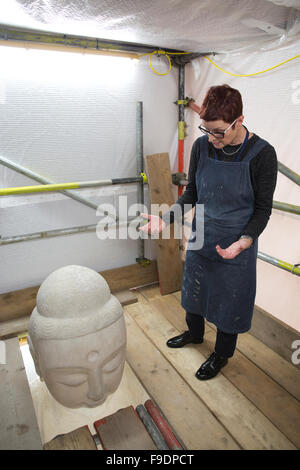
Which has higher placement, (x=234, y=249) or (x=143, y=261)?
(x=234, y=249)

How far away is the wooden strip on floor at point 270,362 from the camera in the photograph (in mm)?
2314

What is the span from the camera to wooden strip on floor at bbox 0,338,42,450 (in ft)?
6.16

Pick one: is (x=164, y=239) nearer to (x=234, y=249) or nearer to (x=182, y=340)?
(x=182, y=340)

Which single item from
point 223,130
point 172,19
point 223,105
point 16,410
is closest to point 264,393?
point 16,410

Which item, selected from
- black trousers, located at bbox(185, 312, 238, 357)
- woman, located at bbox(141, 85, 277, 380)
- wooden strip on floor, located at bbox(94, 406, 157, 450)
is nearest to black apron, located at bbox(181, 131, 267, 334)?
woman, located at bbox(141, 85, 277, 380)

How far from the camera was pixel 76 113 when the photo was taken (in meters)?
2.96

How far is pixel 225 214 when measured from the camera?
2.03 m

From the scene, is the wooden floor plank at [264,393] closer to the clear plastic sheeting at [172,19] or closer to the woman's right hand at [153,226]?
the woman's right hand at [153,226]

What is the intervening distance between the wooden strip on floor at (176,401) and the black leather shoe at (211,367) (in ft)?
0.46

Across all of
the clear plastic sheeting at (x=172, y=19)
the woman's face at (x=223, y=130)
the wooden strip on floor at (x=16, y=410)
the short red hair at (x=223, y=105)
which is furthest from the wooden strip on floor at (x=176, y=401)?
the clear plastic sheeting at (x=172, y=19)

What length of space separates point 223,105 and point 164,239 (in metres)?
1.93

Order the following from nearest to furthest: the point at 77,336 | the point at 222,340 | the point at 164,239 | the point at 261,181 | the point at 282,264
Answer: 1. the point at 77,336
2. the point at 261,181
3. the point at 222,340
4. the point at 282,264
5. the point at 164,239

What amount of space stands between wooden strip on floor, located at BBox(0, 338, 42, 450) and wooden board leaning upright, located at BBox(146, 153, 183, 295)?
5.35ft

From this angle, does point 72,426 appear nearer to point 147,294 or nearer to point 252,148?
point 147,294
